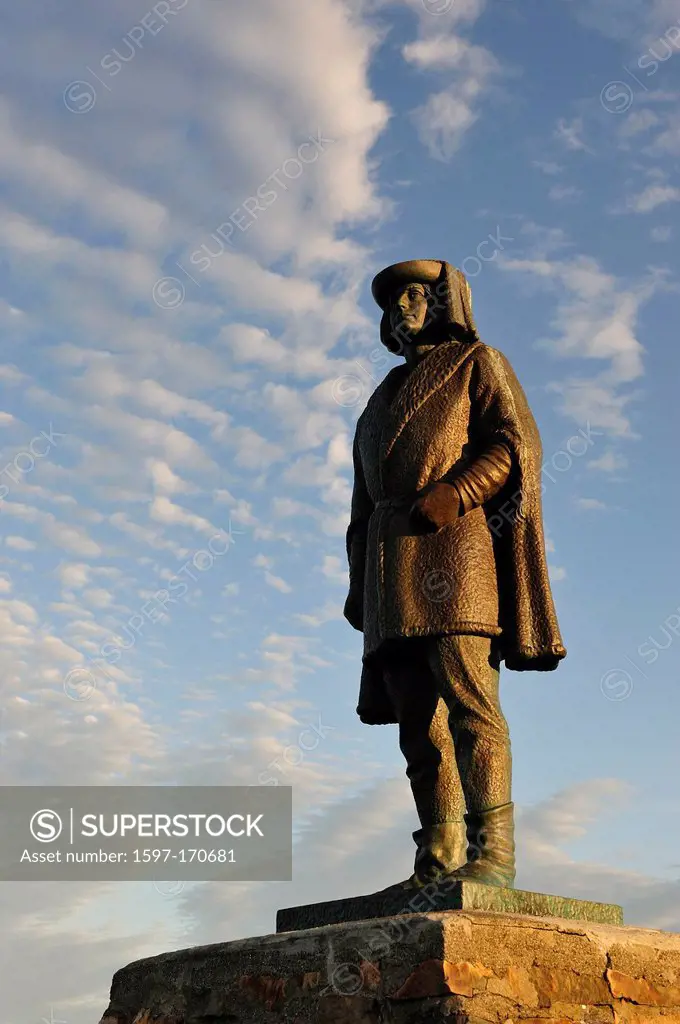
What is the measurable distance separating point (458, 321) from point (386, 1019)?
9.89 ft

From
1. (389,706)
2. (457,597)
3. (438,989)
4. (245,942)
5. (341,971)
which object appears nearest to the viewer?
(438,989)

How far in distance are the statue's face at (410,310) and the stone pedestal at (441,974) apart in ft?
8.74

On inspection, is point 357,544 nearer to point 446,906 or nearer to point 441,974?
point 446,906

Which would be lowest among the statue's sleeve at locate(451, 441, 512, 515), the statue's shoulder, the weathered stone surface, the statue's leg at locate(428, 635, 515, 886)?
the weathered stone surface

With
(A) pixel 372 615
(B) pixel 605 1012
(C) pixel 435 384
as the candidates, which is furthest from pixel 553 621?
(B) pixel 605 1012

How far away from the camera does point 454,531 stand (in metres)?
4.84

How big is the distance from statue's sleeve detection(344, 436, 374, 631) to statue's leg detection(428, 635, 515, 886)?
2.50ft

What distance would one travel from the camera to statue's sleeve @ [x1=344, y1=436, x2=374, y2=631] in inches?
215

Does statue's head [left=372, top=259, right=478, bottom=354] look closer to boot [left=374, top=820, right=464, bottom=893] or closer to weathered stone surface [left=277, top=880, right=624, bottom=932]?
boot [left=374, top=820, right=464, bottom=893]

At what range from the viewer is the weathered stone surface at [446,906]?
403 centimetres

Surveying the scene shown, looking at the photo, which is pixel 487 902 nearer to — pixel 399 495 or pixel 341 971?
pixel 341 971

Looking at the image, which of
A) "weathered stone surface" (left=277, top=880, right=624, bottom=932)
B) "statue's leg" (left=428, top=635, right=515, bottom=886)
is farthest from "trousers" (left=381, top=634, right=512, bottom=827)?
"weathered stone surface" (left=277, top=880, right=624, bottom=932)

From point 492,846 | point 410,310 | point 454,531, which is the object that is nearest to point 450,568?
point 454,531

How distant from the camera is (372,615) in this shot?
4973mm
